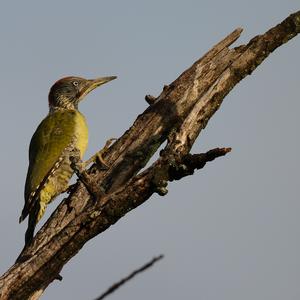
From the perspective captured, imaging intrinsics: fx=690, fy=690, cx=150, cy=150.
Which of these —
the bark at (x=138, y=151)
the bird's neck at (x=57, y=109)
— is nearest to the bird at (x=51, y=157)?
the bird's neck at (x=57, y=109)

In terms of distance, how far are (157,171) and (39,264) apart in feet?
3.35

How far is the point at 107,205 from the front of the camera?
4102 mm

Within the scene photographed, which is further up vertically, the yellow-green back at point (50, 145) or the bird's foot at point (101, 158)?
the yellow-green back at point (50, 145)

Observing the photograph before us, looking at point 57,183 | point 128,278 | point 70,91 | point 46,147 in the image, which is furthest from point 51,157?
point 128,278

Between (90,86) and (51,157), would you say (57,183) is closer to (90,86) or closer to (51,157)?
(51,157)

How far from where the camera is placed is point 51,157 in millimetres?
7730

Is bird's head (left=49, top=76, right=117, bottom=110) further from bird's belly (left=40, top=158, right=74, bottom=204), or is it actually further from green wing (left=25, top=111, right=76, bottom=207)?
bird's belly (left=40, top=158, right=74, bottom=204)

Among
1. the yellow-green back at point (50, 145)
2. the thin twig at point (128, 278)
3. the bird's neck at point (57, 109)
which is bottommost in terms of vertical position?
the thin twig at point (128, 278)

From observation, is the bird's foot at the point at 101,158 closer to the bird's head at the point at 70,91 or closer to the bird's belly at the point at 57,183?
the bird's belly at the point at 57,183

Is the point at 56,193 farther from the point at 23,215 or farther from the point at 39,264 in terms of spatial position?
the point at 39,264

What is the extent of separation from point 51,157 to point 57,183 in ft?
1.02

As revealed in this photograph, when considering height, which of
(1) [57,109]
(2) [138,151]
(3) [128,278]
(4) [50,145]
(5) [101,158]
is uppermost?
(1) [57,109]

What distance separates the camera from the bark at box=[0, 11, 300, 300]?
162 inches

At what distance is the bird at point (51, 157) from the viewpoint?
744 centimetres
